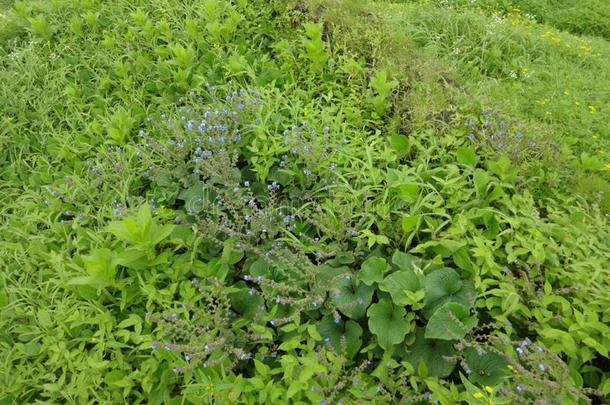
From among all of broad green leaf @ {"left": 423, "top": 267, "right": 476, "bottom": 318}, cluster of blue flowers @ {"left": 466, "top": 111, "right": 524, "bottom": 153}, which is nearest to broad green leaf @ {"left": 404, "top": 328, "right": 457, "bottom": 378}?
broad green leaf @ {"left": 423, "top": 267, "right": 476, "bottom": 318}

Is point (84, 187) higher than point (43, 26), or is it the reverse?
point (43, 26)

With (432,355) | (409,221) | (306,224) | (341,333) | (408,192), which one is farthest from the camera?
(306,224)

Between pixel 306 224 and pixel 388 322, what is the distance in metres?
0.72

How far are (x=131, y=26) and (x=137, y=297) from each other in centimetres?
290

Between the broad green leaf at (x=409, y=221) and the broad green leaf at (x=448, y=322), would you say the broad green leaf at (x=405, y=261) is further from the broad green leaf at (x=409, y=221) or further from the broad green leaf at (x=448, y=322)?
the broad green leaf at (x=448, y=322)

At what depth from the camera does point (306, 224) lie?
2680mm

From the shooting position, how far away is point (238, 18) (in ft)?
13.3

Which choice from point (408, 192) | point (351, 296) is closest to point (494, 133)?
point (408, 192)

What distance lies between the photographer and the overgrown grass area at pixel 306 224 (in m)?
2.09

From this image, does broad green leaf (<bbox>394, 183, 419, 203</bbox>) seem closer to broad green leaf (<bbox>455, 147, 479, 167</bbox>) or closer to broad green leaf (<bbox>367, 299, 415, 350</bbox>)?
broad green leaf (<bbox>455, 147, 479, 167</bbox>)

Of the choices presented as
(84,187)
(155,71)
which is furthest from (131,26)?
(84,187)

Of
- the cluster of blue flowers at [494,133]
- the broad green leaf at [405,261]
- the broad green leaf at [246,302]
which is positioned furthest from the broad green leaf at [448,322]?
the cluster of blue flowers at [494,133]

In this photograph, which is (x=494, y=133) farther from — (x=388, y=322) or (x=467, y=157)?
(x=388, y=322)

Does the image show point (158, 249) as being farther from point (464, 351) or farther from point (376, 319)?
point (464, 351)
